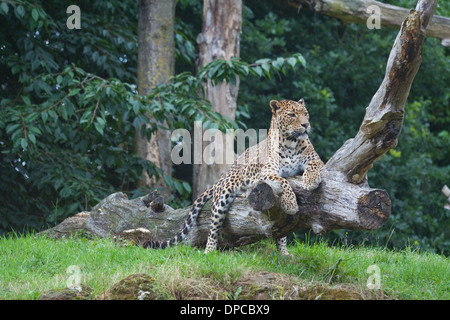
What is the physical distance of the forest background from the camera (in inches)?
353

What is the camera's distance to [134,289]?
207 inches

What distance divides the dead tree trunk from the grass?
347 mm

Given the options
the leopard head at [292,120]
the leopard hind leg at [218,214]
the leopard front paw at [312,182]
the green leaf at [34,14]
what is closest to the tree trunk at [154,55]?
the green leaf at [34,14]

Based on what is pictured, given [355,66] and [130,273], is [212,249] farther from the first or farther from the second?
[355,66]

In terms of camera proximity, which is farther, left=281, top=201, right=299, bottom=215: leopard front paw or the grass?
left=281, top=201, right=299, bottom=215: leopard front paw

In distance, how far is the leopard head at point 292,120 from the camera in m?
7.10

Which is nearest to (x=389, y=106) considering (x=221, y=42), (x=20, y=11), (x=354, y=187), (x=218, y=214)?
(x=354, y=187)

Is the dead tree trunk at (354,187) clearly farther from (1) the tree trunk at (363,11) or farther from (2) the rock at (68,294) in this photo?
(1) the tree trunk at (363,11)

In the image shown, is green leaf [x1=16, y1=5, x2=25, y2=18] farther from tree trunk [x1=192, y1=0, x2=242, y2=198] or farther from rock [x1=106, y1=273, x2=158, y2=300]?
rock [x1=106, y1=273, x2=158, y2=300]

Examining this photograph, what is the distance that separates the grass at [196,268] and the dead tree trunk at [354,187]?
347mm

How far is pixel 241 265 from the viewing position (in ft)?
19.2

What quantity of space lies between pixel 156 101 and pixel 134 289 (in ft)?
12.9

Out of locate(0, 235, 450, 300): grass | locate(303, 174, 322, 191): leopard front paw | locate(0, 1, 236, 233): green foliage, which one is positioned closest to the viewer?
locate(0, 235, 450, 300): grass

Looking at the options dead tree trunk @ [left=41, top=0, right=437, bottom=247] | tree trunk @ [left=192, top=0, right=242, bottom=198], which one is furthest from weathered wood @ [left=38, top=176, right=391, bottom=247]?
tree trunk @ [left=192, top=0, right=242, bottom=198]
